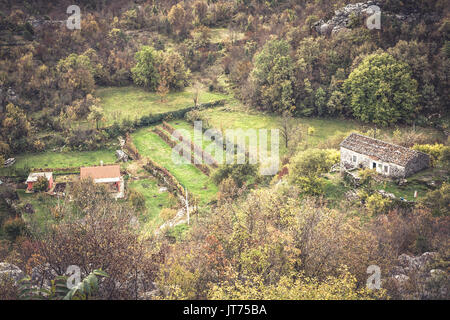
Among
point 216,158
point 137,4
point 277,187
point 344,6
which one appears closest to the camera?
point 277,187

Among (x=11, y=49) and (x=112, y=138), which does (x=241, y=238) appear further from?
(x=11, y=49)

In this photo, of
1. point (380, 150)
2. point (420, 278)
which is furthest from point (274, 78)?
point (420, 278)

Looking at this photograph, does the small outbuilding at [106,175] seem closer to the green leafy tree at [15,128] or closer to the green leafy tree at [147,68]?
the green leafy tree at [15,128]

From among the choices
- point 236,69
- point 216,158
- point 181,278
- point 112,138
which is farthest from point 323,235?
point 236,69

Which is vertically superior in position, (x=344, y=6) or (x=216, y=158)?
(x=344, y=6)

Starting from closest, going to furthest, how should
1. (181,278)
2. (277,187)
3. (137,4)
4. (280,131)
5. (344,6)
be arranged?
(181,278), (277,187), (280,131), (344,6), (137,4)

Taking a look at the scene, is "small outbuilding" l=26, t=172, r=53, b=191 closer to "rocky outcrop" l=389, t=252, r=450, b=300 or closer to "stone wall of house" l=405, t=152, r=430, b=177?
"rocky outcrop" l=389, t=252, r=450, b=300

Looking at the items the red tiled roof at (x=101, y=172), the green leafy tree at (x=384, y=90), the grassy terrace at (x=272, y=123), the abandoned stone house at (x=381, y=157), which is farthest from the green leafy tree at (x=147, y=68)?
the abandoned stone house at (x=381, y=157)

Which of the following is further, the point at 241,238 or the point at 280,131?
the point at 280,131
